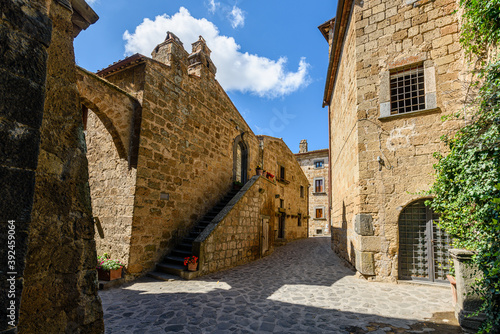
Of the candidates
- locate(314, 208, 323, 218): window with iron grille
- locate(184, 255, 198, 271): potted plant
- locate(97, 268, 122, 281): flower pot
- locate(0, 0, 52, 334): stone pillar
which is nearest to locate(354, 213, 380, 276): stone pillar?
locate(184, 255, 198, 271): potted plant

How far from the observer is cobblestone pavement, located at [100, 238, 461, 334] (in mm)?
3385

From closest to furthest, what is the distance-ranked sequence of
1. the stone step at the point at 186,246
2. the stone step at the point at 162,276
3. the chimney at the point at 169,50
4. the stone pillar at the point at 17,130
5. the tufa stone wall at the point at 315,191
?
1. the stone pillar at the point at 17,130
2. the stone step at the point at 162,276
3. the stone step at the point at 186,246
4. the chimney at the point at 169,50
5. the tufa stone wall at the point at 315,191

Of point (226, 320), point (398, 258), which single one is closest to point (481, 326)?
point (398, 258)

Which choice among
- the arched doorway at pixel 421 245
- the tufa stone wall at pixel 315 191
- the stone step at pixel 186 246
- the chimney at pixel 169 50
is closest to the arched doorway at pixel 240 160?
the stone step at pixel 186 246

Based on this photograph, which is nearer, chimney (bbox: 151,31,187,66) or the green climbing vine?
the green climbing vine

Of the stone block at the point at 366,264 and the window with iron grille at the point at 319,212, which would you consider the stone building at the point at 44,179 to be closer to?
the stone block at the point at 366,264

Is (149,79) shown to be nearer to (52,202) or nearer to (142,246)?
(142,246)

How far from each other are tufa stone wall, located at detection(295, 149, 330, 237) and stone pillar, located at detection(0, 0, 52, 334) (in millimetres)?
22863

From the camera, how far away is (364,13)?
6.88 meters

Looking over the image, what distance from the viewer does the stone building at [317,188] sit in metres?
23.2

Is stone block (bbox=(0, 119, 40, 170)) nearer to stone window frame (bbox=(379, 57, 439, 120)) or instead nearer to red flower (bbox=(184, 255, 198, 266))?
red flower (bbox=(184, 255, 198, 266))

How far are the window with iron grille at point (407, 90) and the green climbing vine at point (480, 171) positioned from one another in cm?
100

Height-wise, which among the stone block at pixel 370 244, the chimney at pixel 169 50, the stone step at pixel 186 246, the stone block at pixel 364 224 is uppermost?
the chimney at pixel 169 50

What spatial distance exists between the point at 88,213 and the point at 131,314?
266 cm
